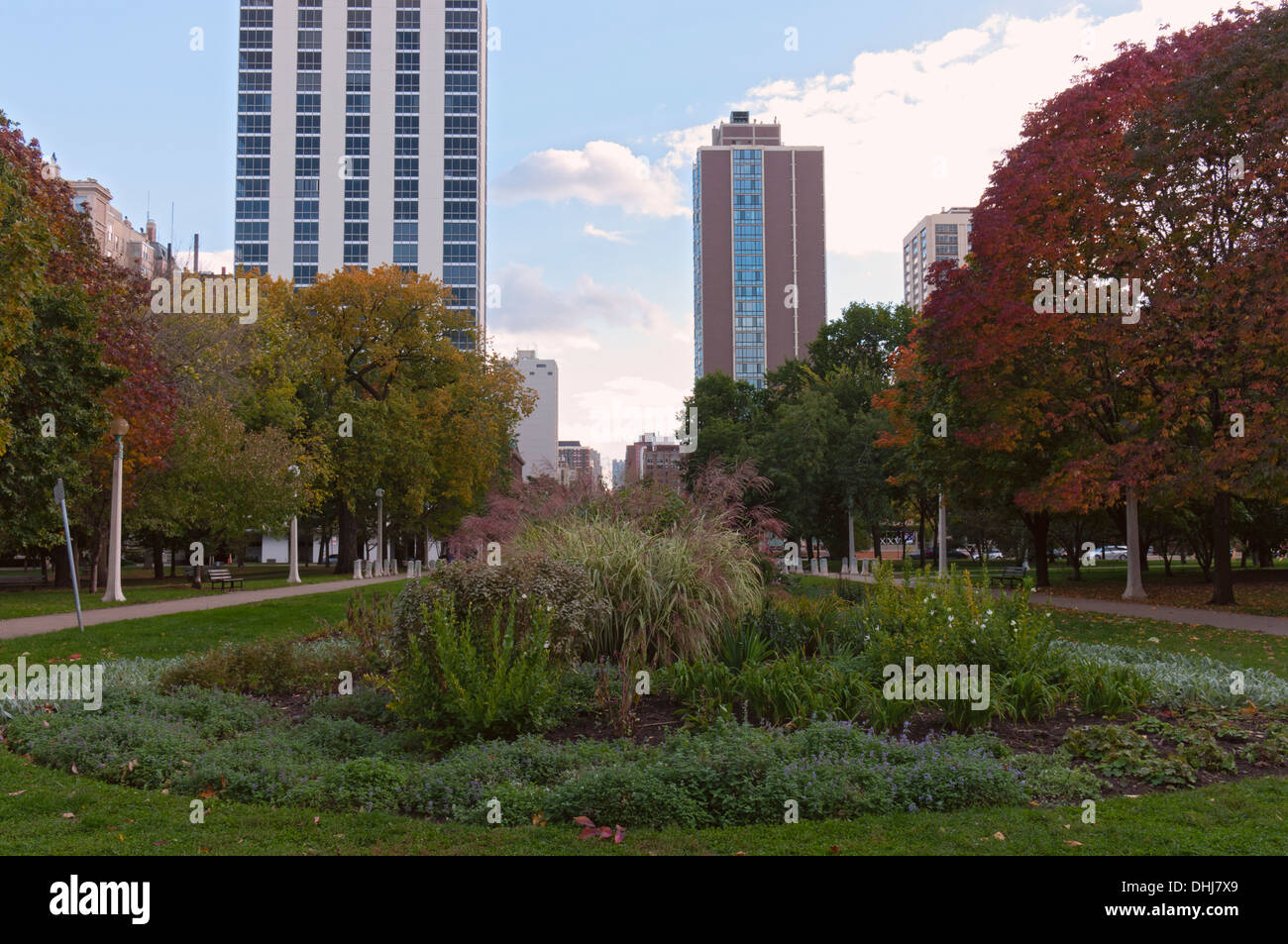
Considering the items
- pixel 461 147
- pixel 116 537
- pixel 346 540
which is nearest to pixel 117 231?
pixel 461 147

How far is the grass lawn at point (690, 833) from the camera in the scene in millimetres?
4152

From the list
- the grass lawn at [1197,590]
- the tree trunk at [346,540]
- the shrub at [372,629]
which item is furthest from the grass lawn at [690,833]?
the tree trunk at [346,540]

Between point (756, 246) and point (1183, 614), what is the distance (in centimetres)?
11379

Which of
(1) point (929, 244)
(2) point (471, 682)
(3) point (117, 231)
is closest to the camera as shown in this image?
(2) point (471, 682)

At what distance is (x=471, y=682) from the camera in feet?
20.0

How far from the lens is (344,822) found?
14.9 ft

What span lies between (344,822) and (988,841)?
3218 millimetres

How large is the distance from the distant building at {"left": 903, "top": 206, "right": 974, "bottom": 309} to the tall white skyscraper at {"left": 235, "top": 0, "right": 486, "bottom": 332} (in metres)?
51.2

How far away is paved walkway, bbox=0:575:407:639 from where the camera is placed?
14.7 metres

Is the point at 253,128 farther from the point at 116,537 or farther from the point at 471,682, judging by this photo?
the point at 471,682

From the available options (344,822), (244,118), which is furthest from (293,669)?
(244,118)

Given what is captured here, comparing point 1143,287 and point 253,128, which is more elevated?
point 253,128

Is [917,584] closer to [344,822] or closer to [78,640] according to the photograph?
[344,822]

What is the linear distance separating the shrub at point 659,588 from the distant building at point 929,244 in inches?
3603
